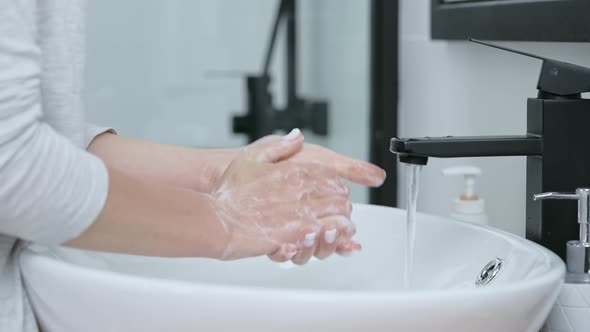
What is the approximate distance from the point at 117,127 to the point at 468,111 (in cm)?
83

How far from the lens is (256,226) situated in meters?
0.80

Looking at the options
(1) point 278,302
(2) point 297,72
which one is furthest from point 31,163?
(2) point 297,72

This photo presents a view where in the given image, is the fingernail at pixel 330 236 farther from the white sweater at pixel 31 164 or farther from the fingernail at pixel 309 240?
the white sweater at pixel 31 164

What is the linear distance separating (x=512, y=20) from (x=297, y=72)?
920 millimetres

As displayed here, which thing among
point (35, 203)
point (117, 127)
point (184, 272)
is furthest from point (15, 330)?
point (117, 127)

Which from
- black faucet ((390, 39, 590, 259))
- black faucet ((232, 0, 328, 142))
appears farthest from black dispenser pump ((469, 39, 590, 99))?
black faucet ((232, 0, 328, 142))

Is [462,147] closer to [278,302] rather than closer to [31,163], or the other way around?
[278,302]

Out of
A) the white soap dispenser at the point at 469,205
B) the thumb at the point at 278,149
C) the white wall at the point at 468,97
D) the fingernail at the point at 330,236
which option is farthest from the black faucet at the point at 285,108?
the fingernail at the point at 330,236

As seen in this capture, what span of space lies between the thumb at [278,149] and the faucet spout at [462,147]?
14 centimetres

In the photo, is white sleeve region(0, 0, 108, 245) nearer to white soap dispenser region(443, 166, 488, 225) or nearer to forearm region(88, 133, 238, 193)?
forearm region(88, 133, 238, 193)

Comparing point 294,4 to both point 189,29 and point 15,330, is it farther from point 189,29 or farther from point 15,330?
point 15,330

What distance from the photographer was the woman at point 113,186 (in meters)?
0.67

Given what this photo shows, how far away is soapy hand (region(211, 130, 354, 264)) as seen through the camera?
0.79 meters

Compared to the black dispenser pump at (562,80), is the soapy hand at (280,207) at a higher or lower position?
lower
